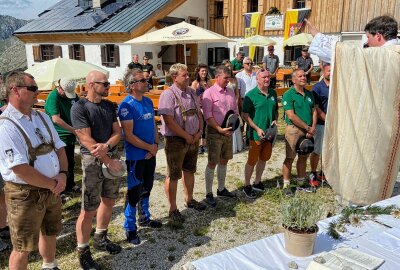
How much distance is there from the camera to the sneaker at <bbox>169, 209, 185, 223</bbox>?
15.2ft

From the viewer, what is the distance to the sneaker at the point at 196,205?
4984 mm

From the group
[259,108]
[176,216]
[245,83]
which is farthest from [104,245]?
[245,83]

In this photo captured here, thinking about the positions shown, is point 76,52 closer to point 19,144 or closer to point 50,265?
point 50,265

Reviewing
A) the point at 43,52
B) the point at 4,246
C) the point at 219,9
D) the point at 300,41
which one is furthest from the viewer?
the point at 43,52

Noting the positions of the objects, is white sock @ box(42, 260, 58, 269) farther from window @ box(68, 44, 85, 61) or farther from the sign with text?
window @ box(68, 44, 85, 61)

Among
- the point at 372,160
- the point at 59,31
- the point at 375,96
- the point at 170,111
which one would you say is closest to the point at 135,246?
the point at 170,111

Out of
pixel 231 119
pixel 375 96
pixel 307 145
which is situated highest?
pixel 375 96

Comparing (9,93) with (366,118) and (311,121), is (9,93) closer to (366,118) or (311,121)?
(366,118)

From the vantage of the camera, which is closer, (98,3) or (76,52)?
(76,52)

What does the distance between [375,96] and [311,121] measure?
5.71 feet

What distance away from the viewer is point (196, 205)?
5.01 meters

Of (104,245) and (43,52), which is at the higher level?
(43,52)

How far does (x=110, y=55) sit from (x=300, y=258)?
1931 centimetres

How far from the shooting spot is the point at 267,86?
518 centimetres
